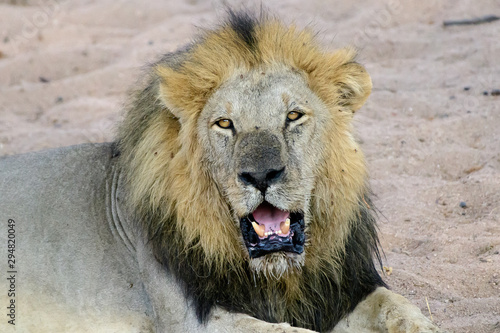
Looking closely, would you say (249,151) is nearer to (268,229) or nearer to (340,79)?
(268,229)

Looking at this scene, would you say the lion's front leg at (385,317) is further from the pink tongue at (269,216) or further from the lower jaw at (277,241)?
the pink tongue at (269,216)

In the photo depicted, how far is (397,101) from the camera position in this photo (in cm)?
629

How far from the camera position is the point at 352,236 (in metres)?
3.65

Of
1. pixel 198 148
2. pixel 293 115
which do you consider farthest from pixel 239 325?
pixel 293 115

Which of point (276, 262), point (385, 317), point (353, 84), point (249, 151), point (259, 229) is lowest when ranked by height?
point (385, 317)

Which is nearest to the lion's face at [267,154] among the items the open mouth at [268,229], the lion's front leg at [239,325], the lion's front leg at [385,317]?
the open mouth at [268,229]

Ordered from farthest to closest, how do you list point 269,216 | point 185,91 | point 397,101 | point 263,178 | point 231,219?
1. point 397,101
2. point 185,91
3. point 231,219
4. point 269,216
5. point 263,178

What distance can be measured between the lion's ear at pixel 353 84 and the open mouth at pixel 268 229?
2.17 feet

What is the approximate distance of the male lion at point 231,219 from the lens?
130 inches

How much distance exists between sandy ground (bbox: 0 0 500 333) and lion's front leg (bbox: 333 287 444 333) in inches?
15.6

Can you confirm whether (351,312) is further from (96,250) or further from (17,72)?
(17,72)

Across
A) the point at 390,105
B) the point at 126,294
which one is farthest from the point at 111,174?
the point at 390,105

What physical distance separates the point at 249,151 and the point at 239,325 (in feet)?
2.50

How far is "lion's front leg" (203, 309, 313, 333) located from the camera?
328 cm
